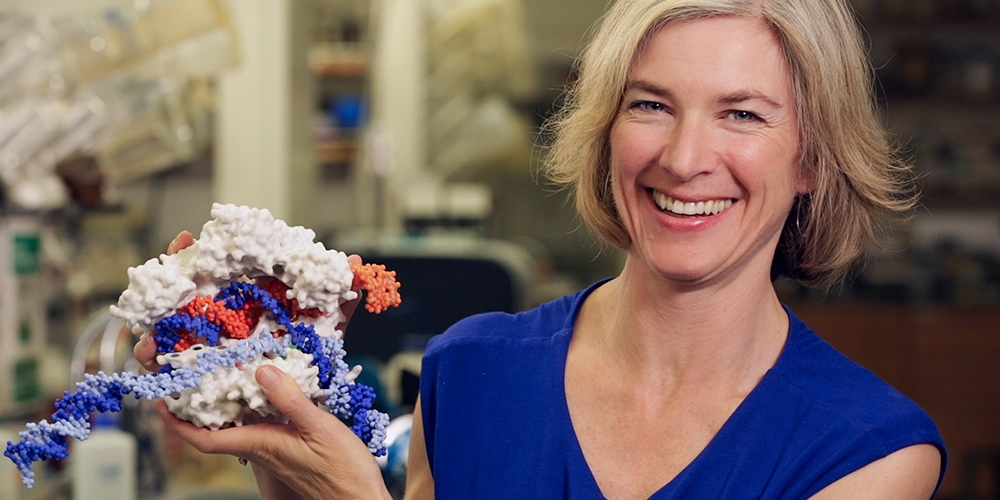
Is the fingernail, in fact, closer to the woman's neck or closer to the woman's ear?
the woman's neck

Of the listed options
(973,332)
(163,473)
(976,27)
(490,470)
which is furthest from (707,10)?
(976,27)

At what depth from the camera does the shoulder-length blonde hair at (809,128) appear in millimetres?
1030

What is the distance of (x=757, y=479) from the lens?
41.1 inches

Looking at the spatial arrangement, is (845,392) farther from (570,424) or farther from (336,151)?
(336,151)

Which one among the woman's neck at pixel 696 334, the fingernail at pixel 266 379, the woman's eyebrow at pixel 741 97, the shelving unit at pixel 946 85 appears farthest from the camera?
the shelving unit at pixel 946 85

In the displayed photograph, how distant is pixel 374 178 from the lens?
17.6 ft

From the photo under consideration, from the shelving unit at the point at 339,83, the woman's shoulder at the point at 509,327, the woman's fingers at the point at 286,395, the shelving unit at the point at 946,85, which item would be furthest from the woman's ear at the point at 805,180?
the shelving unit at the point at 339,83

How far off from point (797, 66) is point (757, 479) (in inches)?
15.6

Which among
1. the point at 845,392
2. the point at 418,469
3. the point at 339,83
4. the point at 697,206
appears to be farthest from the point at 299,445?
the point at 339,83

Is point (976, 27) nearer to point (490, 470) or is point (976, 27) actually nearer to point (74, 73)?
point (74, 73)

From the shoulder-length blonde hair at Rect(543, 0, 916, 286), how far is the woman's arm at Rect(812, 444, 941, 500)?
0.83 feet

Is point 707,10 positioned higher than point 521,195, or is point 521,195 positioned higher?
point 707,10

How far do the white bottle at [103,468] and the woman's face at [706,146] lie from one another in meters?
1.04

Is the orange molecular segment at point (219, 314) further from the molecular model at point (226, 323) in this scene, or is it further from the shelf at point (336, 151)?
the shelf at point (336, 151)
